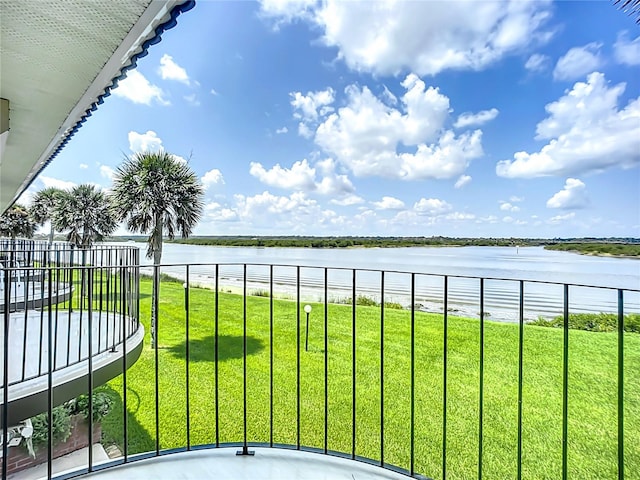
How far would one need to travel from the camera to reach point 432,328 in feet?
35.7

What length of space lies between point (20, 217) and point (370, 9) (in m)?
17.0

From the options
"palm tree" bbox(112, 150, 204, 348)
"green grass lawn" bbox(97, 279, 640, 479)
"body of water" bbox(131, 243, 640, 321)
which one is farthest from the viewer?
"palm tree" bbox(112, 150, 204, 348)

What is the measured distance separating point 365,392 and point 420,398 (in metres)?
1.15

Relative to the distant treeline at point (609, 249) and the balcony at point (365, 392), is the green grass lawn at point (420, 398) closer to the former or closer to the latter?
the balcony at point (365, 392)

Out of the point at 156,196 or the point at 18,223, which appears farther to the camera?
the point at 18,223

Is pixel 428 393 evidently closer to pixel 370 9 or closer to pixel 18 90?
pixel 18 90

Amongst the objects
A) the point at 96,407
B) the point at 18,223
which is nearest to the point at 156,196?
the point at 96,407

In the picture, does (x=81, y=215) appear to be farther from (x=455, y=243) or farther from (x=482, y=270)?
(x=482, y=270)

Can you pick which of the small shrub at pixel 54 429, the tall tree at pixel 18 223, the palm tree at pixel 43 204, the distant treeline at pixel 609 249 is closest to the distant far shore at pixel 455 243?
the distant treeline at pixel 609 249

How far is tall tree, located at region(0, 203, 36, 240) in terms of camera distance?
14.1 meters

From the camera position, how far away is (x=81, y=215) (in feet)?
35.5

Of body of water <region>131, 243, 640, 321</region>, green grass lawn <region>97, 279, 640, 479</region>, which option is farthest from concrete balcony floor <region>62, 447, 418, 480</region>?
body of water <region>131, 243, 640, 321</region>

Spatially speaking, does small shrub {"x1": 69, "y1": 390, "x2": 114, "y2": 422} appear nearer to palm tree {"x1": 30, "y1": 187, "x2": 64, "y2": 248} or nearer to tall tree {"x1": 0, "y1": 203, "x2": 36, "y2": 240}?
palm tree {"x1": 30, "y1": 187, "x2": 64, "y2": 248}

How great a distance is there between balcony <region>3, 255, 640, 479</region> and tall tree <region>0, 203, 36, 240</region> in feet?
31.9
